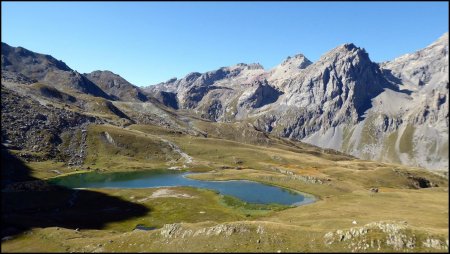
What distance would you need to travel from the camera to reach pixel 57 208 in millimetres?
105312

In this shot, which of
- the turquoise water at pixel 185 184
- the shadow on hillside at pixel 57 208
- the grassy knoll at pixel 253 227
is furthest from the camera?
the turquoise water at pixel 185 184

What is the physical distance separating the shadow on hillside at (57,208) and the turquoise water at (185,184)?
2852 cm

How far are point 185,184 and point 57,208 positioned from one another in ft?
240

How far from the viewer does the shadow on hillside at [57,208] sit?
77713 mm

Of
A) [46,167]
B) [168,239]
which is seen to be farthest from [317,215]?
[46,167]

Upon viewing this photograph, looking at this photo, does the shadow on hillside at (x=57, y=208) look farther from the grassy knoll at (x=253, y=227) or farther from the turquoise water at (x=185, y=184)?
the turquoise water at (x=185, y=184)

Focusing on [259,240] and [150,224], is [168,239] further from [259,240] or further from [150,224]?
[150,224]

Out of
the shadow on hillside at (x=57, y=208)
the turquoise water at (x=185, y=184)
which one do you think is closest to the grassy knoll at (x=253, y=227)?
the shadow on hillside at (x=57, y=208)

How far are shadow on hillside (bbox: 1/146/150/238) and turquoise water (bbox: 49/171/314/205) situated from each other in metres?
28.5

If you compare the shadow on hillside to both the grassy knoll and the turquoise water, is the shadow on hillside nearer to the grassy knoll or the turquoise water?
the grassy knoll

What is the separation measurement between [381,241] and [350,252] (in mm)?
5193

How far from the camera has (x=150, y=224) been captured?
9662 cm

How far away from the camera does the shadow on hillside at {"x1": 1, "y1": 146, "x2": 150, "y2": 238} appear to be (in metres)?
77.7

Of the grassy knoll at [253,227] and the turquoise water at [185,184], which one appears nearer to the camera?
the grassy knoll at [253,227]
